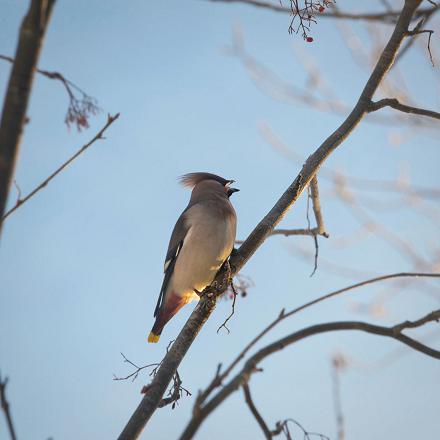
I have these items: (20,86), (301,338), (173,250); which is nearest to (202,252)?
(173,250)

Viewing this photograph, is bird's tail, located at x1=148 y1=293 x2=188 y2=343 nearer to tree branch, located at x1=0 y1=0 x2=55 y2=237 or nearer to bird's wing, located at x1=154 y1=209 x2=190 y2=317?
bird's wing, located at x1=154 y1=209 x2=190 y2=317

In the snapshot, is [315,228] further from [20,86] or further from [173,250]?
[20,86]

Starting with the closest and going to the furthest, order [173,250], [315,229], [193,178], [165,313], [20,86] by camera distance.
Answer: [20,86] → [315,229] → [165,313] → [173,250] → [193,178]

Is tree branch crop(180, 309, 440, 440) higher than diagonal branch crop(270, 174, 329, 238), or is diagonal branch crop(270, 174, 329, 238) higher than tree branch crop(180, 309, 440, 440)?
diagonal branch crop(270, 174, 329, 238)

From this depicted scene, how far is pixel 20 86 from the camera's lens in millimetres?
1340

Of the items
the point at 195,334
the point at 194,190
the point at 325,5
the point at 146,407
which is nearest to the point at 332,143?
the point at 325,5

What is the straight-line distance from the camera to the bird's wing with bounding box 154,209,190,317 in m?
4.73

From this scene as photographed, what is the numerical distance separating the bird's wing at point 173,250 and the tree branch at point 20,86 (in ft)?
11.1

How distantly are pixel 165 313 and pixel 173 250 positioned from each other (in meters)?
0.45

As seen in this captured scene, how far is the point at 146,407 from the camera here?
89.3 inches

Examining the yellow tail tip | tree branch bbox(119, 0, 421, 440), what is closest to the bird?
the yellow tail tip

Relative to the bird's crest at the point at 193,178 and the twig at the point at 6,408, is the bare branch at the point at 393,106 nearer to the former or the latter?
the twig at the point at 6,408

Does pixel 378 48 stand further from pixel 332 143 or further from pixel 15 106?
pixel 15 106

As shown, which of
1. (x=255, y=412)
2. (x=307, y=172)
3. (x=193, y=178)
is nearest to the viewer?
(x=255, y=412)
